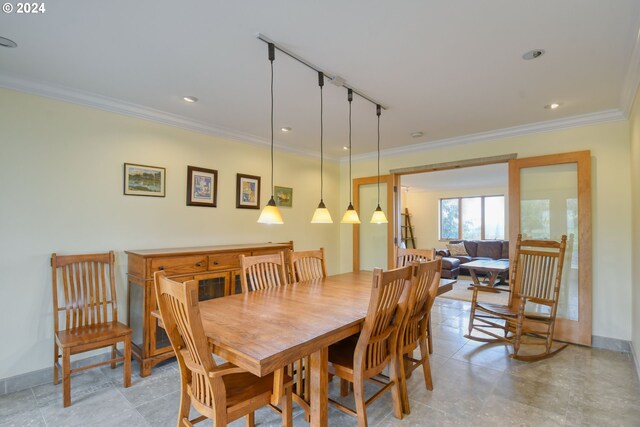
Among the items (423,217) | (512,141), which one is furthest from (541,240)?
(423,217)

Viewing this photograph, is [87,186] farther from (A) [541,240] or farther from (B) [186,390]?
(A) [541,240]

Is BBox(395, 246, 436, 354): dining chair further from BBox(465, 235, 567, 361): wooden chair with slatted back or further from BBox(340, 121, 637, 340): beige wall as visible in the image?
BBox(340, 121, 637, 340): beige wall

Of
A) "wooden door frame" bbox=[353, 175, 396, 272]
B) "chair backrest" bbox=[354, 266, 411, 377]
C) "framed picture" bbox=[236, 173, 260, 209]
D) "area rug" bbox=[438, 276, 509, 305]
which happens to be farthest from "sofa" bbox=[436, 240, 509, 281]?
"chair backrest" bbox=[354, 266, 411, 377]

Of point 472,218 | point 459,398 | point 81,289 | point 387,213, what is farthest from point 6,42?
point 472,218

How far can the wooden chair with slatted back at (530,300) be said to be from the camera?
10.6 feet

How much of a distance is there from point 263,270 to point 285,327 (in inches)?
44.9

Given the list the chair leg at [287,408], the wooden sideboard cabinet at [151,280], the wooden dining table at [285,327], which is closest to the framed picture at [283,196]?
the wooden sideboard cabinet at [151,280]

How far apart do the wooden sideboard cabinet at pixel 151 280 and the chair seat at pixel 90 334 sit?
224 millimetres

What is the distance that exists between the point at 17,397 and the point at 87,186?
1741mm

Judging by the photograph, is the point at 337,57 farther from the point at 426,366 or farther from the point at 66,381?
the point at 66,381

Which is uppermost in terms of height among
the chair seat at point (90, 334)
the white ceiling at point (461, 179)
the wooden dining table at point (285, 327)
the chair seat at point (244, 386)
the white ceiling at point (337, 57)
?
the white ceiling at point (337, 57)

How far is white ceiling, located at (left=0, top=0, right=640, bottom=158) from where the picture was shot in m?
1.79

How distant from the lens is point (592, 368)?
2.86m

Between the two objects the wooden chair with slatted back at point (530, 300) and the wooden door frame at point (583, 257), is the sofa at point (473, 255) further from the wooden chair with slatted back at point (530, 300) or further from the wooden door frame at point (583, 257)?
the wooden door frame at point (583, 257)
